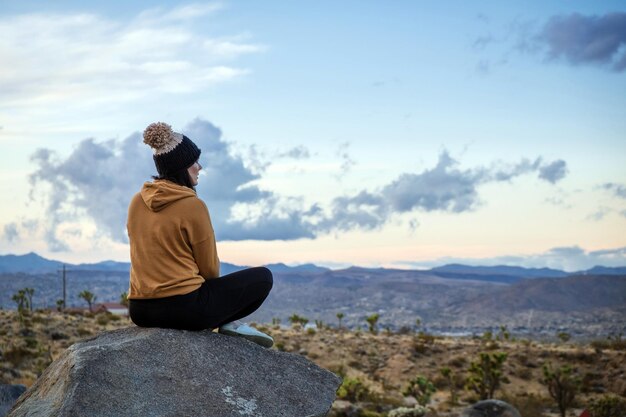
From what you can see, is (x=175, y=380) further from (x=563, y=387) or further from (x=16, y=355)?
(x=563, y=387)

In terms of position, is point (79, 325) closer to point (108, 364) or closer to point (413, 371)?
point (413, 371)

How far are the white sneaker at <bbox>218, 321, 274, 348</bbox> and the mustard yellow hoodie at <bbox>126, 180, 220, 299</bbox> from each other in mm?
707

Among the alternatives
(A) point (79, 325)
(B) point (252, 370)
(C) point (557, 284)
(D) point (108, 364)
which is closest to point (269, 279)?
(B) point (252, 370)

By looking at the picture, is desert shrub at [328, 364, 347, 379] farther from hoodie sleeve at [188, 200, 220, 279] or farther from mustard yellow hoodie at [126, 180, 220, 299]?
→ mustard yellow hoodie at [126, 180, 220, 299]

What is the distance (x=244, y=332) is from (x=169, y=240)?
4.35 feet

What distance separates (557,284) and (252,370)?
148 metres

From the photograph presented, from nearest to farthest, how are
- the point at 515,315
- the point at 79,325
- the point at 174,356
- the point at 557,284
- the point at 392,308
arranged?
1. the point at 174,356
2. the point at 79,325
3. the point at 515,315
4. the point at 557,284
5. the point at 392,308

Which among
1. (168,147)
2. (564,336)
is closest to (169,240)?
(168,147)

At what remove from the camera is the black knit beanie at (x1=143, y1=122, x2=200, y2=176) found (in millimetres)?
7422

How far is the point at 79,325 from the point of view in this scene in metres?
33.7

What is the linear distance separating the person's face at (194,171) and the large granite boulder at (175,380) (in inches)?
59.7

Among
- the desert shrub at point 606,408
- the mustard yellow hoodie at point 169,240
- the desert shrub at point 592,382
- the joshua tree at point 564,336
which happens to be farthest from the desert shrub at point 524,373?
the mustard yellow hoodie at point 169,240

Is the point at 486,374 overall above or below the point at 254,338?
below

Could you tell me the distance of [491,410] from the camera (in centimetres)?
1816
